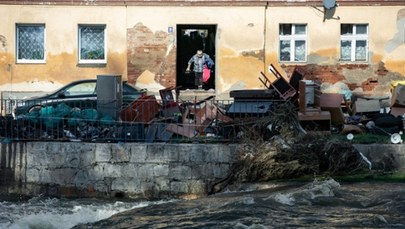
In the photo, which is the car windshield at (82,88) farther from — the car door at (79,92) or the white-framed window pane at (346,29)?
the white-framed window pane at (346,29)

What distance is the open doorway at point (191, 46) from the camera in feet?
88.7

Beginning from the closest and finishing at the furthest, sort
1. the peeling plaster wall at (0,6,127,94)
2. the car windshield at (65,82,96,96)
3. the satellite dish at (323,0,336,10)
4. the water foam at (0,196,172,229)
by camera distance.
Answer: the water foam at (0,196,172,229), the car windshield at (65,82,96,96), the satellite dish at (323,0,336,10), the peeling plaster wall at (0,6,127,94)

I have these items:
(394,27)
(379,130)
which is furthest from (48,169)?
(394,27)

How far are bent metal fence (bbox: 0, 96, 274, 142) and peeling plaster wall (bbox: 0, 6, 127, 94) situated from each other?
9353 millimetres

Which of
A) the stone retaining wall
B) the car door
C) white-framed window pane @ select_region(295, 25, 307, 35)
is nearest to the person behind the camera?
the stone retaining wall

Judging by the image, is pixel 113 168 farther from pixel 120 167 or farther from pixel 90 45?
pixel 90 45

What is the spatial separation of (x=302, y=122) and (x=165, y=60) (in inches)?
417

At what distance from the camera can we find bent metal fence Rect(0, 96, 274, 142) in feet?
52.6

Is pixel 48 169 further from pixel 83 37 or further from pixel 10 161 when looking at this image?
pixel 83 37

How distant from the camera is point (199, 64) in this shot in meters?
26.6

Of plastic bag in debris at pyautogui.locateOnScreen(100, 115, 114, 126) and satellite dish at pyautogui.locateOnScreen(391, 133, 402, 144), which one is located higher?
plastic bag in debris at pyautogui.locateOnScreen(100, 115, 114, 126)

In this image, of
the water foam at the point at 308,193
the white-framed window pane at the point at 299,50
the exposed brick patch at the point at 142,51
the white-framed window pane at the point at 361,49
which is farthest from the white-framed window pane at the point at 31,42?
the water foam at the point at 308,193

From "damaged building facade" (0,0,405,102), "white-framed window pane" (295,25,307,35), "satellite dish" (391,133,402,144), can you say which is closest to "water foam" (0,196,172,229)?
"satellite dish" (391,133,402,144)

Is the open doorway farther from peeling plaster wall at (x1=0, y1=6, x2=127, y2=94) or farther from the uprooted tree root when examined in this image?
the uprooted tree root
